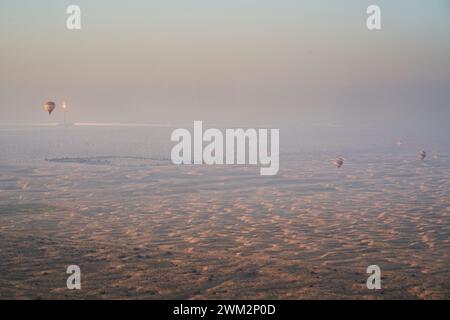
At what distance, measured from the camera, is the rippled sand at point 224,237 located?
1152 centimetres

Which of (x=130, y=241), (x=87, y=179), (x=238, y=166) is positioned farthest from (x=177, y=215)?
(x=238, y=166)

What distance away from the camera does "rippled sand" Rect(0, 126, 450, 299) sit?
1152 centimetres

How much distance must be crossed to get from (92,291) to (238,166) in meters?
30.6

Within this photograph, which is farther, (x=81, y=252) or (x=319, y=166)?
(x=319, y=166)

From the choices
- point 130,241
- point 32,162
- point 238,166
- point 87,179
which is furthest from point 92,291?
point 32,162

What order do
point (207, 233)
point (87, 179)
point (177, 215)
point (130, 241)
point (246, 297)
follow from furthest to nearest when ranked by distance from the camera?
point (87, 179) < point (177, 215) < point (207, 233) < point (130, 241) < point (246, 297)

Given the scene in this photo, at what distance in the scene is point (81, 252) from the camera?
14.3 metres

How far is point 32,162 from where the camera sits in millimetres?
43875

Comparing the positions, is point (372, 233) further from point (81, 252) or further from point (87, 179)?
point (87, 179)

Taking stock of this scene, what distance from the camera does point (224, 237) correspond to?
54.2ft
